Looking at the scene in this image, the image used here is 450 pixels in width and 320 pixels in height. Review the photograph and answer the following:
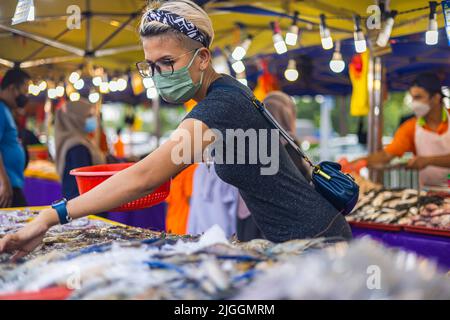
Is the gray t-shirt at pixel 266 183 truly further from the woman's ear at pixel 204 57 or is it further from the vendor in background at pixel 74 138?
the vendor in background at pixel 74 138

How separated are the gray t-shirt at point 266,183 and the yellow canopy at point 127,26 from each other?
257 cm

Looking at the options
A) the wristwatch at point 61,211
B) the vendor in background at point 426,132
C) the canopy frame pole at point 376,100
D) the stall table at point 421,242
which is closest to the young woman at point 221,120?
the wristwatch at point 61,211

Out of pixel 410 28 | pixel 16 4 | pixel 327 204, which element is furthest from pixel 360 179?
pixel 16 4

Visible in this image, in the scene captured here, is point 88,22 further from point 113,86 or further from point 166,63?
point 166,63

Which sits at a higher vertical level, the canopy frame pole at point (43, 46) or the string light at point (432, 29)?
the canopy frame pole at point (43, 46)

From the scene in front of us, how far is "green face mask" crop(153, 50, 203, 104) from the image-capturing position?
171 cm

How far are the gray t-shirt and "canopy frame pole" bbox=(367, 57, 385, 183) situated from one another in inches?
148

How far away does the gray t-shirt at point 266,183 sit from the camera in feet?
5.31

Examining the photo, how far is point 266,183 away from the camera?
1.69 meters

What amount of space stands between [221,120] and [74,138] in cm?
256

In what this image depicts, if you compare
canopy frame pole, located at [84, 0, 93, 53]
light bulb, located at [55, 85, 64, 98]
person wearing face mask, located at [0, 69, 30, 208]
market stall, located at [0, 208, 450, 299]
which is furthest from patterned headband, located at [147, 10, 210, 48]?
light bulb, located at [55, 85, 64, 98]

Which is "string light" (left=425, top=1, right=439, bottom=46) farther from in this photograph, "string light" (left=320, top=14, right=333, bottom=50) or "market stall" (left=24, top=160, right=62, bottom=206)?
"market stall" (left=24, top=160, right=62, bottom=206)

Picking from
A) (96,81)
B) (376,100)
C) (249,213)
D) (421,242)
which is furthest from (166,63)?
(96,81)
